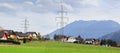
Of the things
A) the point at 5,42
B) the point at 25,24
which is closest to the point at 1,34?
the point at 25,24

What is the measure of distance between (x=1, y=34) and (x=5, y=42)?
59662mm

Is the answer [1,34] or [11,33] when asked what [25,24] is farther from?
[11,33]

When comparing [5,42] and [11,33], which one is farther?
[11,33]

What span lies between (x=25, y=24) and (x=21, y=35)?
6044 cm

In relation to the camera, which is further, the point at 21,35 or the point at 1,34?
the point at 21,35

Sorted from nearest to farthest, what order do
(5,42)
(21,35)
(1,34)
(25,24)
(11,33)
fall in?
1. (5,42)
2. (25,24)
3. (1,34)
4. (11,33)
5. (21,35)

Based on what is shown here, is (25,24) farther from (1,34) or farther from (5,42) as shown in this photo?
(5,42)

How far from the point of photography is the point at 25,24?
133000 millimetres

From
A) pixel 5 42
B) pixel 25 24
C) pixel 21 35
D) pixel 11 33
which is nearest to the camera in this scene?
pixel 5 42

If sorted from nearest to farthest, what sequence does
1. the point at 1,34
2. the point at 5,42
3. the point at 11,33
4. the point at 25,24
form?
the point at 5,42
the point at 25,24
the point at 1,34
the point at 11,33

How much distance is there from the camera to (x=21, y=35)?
192750 mm

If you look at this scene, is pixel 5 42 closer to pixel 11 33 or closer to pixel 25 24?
pixel 25 24

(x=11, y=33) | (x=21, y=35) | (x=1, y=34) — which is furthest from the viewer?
(x=21, y=35)

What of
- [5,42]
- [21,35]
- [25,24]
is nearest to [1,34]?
[25,24]
